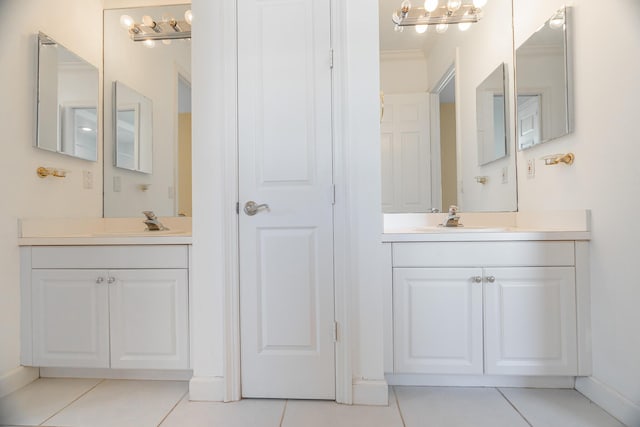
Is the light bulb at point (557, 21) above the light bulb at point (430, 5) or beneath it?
beneath

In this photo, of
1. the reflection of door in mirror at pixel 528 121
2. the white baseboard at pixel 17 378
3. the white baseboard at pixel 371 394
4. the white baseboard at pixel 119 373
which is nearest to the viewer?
the white baseboard at pixel 371 394

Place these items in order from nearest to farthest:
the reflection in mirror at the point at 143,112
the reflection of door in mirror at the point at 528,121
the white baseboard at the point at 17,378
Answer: the white baseboard at the point at 17,378
the reflection of door in mirror at the point at 528,121
the reflection in mirror at the point at 143,112

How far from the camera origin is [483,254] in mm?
1556

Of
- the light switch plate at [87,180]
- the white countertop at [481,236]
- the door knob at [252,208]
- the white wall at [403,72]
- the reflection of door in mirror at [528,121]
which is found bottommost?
the white countertop at [481,236]

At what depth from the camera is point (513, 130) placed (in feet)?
6.69

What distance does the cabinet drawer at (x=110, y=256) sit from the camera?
A: 1.63 m

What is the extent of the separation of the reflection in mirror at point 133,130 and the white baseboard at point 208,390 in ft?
4.67

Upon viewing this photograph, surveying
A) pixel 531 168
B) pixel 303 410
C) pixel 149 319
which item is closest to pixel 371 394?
pixel 303 410

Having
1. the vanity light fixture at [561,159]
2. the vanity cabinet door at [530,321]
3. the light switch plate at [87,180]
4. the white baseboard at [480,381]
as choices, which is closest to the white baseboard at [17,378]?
the light switch plate at [87,180]

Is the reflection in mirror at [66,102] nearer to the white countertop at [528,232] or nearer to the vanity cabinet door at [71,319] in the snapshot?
the vanity cabinet door at [71,319]

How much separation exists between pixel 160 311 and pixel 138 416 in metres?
0.45

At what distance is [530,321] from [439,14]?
6.13ft

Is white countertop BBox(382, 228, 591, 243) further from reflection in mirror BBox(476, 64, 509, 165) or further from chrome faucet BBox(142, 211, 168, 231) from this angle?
chrome faucet BBox(142, 211, 168, 231)

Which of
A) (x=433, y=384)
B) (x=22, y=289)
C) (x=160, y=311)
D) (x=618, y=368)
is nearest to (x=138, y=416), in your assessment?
(x=160, y=311)
